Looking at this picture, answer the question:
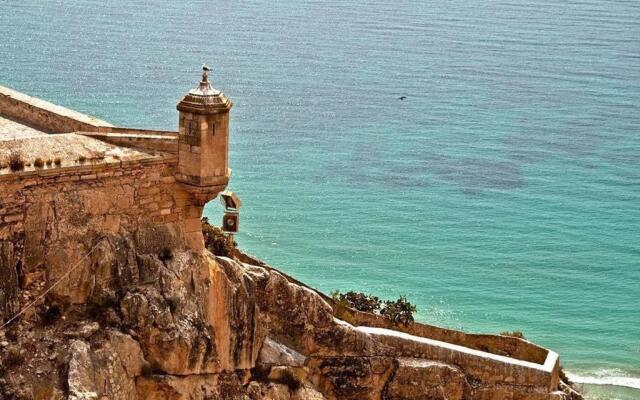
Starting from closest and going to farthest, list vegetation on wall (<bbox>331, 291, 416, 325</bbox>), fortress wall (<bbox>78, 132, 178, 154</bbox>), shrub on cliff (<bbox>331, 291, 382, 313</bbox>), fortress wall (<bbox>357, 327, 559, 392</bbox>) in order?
fortress wall (<bbox>78, 132, 178, 154</bbox>) → fortress wall (<bbox>357, 327, 559, 392</bbox>) → vegetation on wall (<bbox>331, 291, 416, 325</bbox>) → shrub on cliff (<bbox>331, 291, 382, 313</bbox>)

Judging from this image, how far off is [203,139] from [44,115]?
3.89m

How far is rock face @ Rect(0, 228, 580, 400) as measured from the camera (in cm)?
1856

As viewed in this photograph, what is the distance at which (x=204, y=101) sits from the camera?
782 inches

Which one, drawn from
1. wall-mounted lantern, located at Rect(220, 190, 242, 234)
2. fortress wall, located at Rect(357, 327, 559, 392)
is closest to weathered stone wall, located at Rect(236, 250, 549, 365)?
fortress wall, located at Rect(357, 327, 559, 392)

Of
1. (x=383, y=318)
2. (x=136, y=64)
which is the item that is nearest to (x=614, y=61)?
(x=136, y=64)

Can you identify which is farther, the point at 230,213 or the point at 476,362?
the point at 476,362

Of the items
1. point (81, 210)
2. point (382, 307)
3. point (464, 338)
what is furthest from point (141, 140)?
point (382, 307)

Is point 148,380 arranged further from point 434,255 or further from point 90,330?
point 434,255

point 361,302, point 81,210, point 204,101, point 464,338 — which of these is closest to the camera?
point 81,210

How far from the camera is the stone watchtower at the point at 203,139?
784 inches

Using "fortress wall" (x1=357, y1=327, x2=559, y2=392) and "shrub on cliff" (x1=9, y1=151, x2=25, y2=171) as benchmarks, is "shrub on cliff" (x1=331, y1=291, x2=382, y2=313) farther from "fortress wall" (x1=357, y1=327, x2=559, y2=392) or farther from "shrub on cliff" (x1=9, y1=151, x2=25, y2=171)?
"shrub on cliff" (x1=9, y1=151, x2=25, y2=171)

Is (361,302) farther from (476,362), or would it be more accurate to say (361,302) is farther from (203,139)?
(203,139)

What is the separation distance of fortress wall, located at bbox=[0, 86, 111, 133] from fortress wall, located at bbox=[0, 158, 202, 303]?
1.53 metres

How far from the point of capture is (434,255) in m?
52.5
